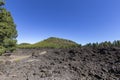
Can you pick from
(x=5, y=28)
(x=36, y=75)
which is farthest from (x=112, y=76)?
(x=5, y=28)

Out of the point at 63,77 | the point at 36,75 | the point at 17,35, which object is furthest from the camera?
the point at 17,35

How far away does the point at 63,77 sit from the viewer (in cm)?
1193

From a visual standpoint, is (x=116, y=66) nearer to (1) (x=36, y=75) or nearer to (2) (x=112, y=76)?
(2) (x=112, y=76)

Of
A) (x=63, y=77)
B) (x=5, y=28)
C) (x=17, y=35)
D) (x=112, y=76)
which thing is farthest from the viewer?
(x=17, y=35)

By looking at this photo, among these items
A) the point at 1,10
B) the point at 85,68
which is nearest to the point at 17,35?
the point at 1,10

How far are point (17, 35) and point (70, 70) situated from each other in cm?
1751

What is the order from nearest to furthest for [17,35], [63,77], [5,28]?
[63,77] < [5,28] < [17,35]

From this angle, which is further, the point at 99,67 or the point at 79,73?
the point at 99,67

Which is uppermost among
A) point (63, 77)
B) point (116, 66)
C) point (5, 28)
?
point (5, 28)

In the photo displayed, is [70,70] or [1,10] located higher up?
[1,10]

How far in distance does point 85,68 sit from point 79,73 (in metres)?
1.23

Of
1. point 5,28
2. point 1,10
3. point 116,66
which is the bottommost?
point 116,66

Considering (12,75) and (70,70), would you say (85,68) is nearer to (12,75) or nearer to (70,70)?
(70,70)

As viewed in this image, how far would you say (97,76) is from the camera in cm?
1146
